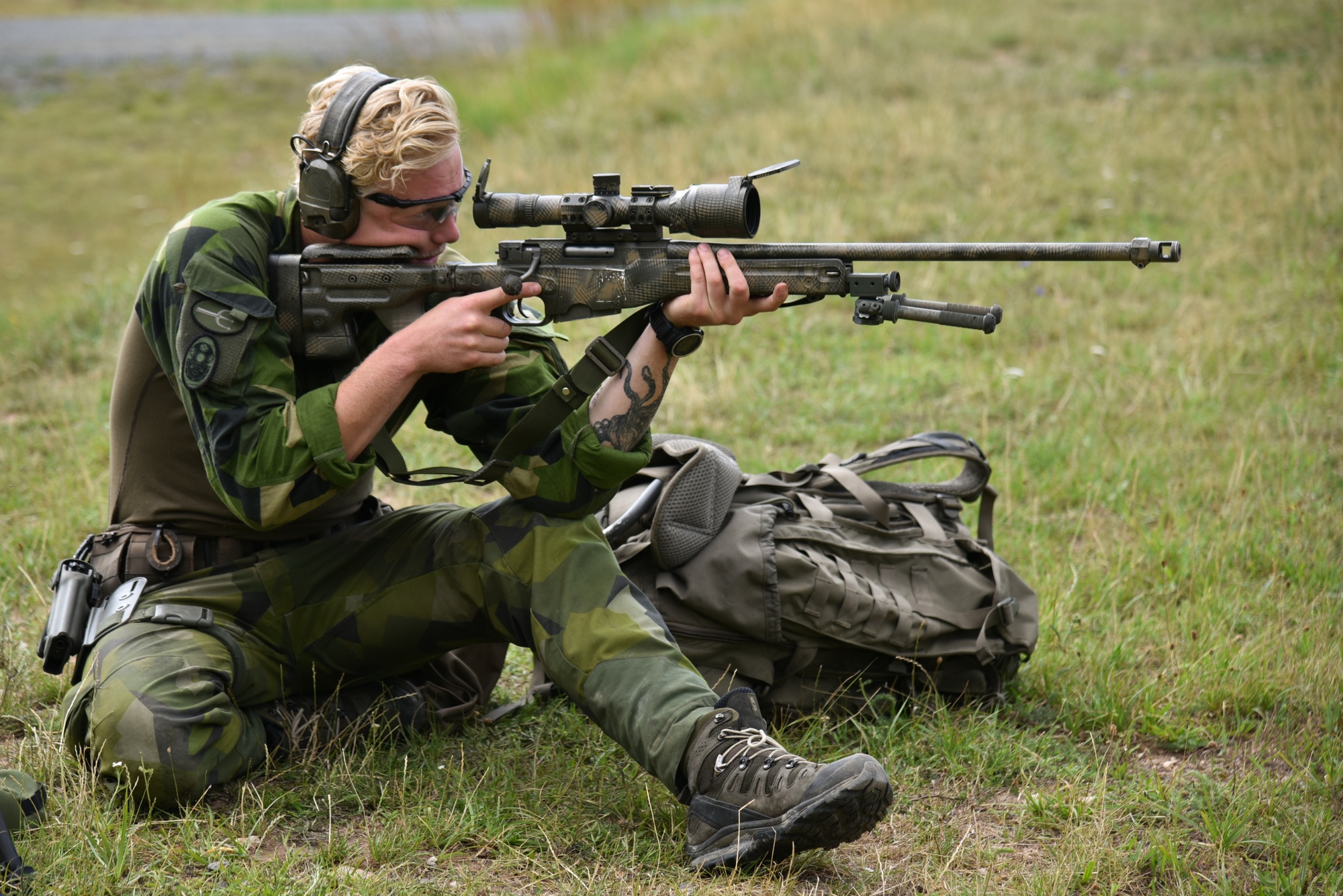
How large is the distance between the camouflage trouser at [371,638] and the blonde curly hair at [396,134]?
0.97 m

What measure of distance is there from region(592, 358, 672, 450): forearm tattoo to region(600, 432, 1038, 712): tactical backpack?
36cm

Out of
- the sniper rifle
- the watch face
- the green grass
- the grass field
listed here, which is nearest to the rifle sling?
the sniper rifle

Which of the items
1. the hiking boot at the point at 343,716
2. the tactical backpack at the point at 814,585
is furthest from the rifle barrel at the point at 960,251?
the hiking boot at the point at 343,716

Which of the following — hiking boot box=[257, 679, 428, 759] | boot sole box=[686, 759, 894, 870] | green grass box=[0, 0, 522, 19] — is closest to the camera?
boot sole box=[686, 759, 894, 870]

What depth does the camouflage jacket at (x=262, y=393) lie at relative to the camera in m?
3.13

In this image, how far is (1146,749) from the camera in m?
3.71

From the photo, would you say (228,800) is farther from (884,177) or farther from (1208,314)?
(884,177)

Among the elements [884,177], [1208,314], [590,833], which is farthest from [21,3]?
[590,833]

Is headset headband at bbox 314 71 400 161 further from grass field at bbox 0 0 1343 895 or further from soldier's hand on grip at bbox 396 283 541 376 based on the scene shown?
grass field at bbox 0 0 1343 895

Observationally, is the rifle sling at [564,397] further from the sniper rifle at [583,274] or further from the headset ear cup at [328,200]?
the headset ear cup at [328,200]

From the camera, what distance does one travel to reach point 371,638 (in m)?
3.44

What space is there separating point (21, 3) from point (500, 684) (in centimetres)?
2199

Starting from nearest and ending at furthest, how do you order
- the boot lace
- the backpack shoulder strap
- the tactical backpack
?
the boot lace
the tactical backpack
the backpack shoulder strap

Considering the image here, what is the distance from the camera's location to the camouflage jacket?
313cm
